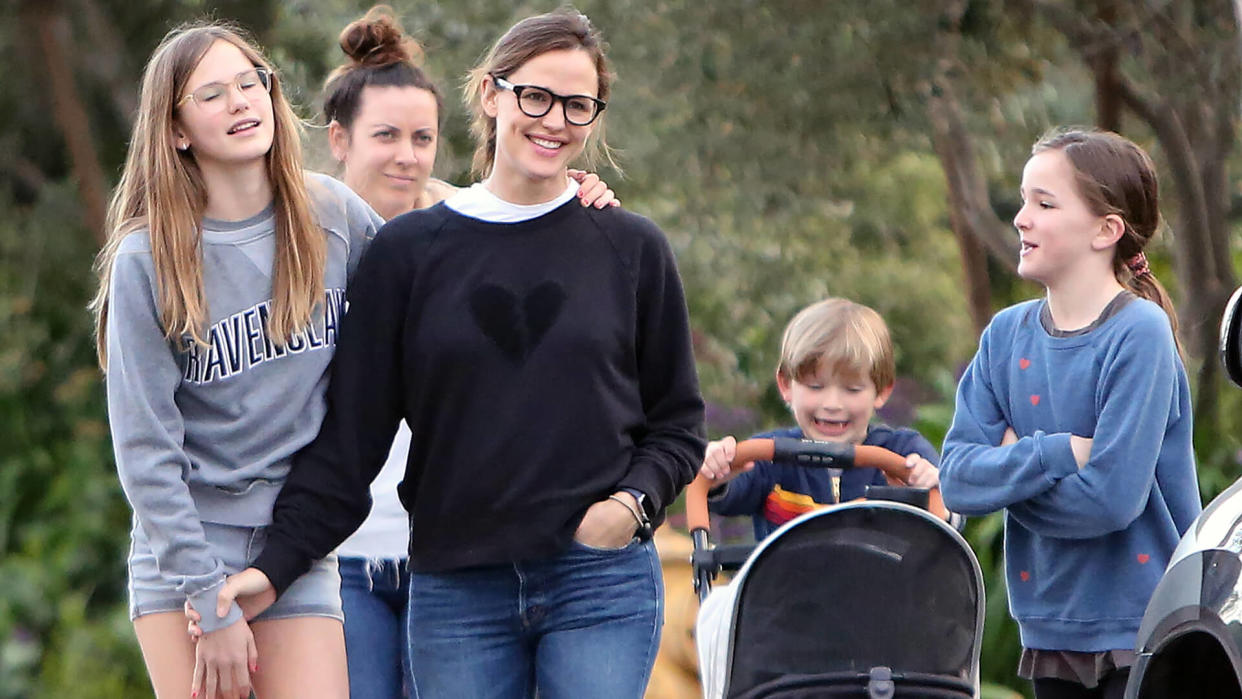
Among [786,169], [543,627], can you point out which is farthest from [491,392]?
[786,169]

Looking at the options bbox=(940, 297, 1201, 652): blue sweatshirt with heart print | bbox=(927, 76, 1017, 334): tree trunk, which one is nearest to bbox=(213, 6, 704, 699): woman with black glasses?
bbox=(940, 297, 1201, 652): blue sweatshirt with heart print

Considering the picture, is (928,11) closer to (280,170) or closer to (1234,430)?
(1234,430)

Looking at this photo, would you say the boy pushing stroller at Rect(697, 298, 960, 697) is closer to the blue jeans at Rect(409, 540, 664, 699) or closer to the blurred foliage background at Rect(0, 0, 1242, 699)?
the blue jeans at Rect(409, 540, 664, 699)

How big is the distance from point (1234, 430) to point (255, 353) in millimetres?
7626

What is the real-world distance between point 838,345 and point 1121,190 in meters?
0.88

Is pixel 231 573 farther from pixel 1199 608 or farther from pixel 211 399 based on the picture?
pixel 1199 608

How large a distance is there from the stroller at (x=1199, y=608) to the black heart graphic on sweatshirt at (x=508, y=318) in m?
1.39

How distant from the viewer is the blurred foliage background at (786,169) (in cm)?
795

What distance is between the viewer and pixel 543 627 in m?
3.73

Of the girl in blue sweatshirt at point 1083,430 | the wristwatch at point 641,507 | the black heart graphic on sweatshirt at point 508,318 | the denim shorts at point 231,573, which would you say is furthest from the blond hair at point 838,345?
the denim shorts at point 231,573

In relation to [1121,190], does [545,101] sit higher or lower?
higher

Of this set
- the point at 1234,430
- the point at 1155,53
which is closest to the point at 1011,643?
the point at 1155,53

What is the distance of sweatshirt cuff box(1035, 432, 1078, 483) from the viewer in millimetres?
4062

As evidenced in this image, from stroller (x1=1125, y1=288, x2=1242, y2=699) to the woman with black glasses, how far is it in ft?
3.36
